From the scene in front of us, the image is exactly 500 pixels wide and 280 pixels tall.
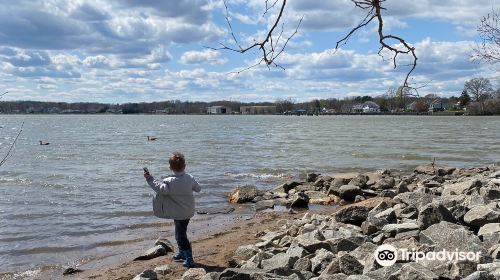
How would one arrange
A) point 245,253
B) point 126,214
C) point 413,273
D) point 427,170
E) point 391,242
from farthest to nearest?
point 427,170 → point 126,214 → point 245,253 → point 391,242 → point 413,273

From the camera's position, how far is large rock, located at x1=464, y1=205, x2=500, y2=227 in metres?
6.79

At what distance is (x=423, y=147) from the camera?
37688 millimetres

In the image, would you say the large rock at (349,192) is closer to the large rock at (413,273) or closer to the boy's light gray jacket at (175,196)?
the boy's light gray jacket at (175,196)

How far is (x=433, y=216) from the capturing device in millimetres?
7160

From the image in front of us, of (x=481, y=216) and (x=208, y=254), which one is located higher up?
(x=481, y=216)

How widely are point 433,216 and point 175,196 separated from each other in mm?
3498

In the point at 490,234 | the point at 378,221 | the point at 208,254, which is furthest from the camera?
the point at 208,254

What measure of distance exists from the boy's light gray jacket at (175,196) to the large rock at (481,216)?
12.1ft

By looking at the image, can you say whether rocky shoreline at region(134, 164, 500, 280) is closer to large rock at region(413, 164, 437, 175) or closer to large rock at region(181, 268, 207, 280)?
large rock at region(181, 268, 207, 280)

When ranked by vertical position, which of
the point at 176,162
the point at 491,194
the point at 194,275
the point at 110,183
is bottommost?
the point at 110,183

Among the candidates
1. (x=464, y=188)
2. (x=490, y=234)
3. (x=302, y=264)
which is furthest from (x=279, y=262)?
(x=464, y=188)

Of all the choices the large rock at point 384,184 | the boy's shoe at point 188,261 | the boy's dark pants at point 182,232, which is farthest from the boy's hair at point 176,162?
the large rock at point 384,184

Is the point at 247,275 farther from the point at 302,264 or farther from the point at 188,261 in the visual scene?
the point at 188,261

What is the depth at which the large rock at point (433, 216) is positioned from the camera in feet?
23.3
